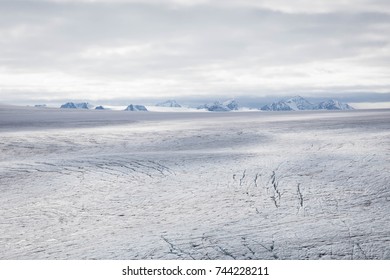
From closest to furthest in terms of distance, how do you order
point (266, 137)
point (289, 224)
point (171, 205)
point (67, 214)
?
point (289, 224)
point (67, 214)
point (171, 205)
point (266, 137)

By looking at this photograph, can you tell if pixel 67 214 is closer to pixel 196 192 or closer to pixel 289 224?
pixel 196 192

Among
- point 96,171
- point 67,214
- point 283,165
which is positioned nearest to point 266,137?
point 283,165

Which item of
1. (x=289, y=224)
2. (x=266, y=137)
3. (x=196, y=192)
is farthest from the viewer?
(x=266, y=137)

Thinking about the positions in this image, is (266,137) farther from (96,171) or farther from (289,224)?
(289,224)

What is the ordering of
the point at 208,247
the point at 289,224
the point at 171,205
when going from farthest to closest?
the point at 171,205 < the point at 289,224 < the point at 208,247

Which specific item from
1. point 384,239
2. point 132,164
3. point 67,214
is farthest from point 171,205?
point 132,164

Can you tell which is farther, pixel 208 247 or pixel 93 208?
pixel 93 208
